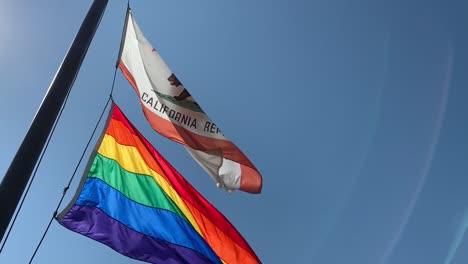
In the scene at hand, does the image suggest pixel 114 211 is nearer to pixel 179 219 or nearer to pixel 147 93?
pixel 179 219

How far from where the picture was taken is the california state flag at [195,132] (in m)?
6.69

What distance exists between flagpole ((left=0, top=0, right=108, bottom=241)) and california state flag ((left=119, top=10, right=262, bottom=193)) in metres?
1.76

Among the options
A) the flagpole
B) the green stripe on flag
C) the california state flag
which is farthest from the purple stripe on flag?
the flagpole

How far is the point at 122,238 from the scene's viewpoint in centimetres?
623

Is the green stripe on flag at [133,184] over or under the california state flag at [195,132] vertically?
under

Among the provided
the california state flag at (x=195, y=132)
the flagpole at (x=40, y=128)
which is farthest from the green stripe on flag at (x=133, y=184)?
the flagpole at (x=40, y=128)

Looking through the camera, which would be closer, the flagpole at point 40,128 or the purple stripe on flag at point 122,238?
the flagpole at point 40,128

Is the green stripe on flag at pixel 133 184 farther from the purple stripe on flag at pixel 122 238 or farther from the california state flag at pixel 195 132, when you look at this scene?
the california state flag at pixel 195 132

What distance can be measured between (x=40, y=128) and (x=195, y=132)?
112 inches

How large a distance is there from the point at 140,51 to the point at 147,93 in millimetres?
754

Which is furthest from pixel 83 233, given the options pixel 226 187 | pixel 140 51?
pixel 140 51

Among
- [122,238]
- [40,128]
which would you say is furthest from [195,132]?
[40,128]

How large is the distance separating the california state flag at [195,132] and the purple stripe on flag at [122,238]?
1.12 metres

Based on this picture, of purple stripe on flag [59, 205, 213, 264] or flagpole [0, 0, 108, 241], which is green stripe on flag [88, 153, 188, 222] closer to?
purple stripe on flag [59, 205, 213, 264]
